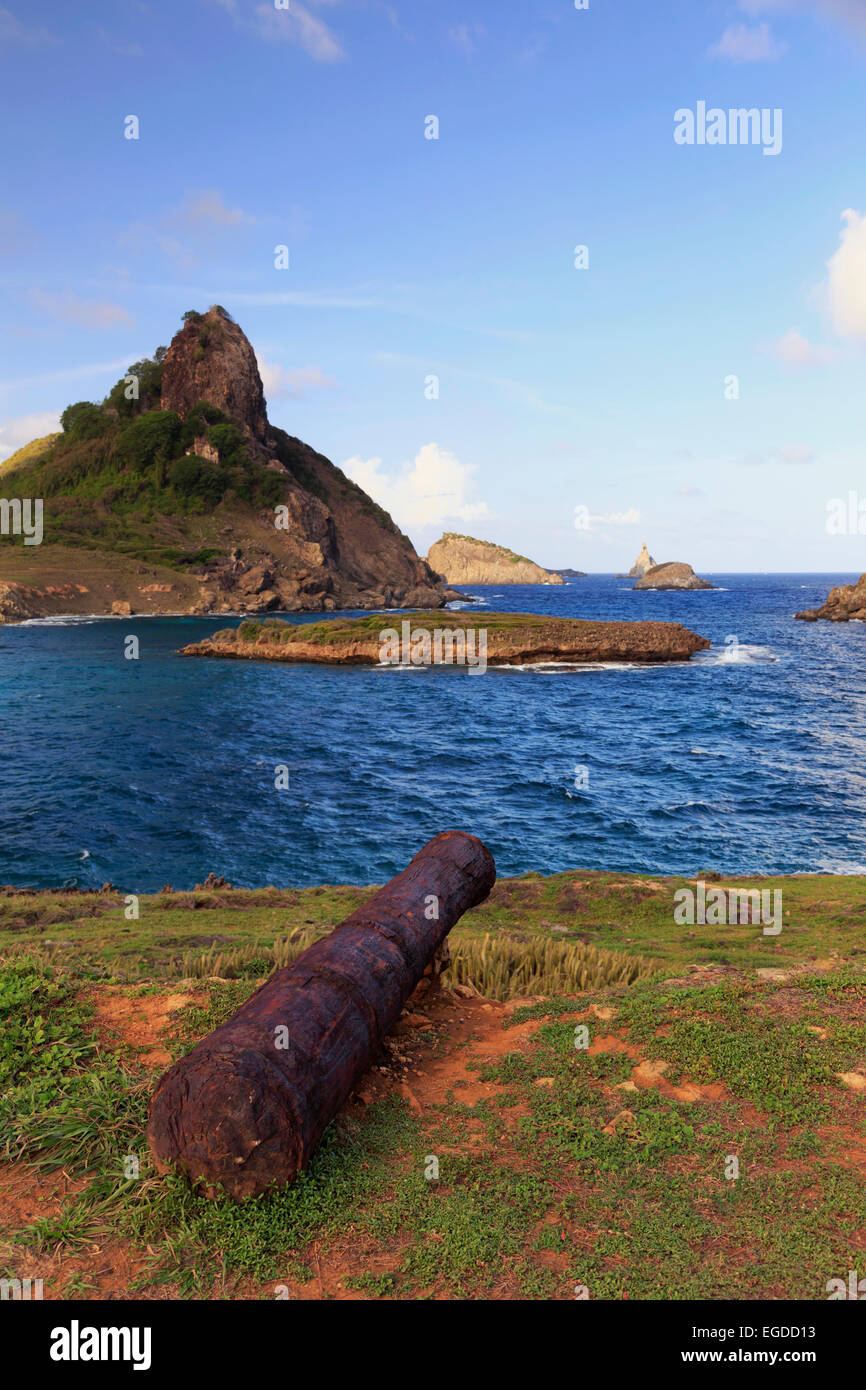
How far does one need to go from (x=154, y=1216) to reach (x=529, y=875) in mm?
12951

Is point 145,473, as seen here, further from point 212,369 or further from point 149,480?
point 212,369

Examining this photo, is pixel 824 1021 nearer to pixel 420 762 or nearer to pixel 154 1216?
pixel 154 1216

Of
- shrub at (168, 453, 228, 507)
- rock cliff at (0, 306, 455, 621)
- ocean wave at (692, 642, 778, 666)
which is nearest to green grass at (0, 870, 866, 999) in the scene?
ocean wave at (692, 642, 778, 666)

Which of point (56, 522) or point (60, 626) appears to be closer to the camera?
point (60, 626)

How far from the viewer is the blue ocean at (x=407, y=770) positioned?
2069cm

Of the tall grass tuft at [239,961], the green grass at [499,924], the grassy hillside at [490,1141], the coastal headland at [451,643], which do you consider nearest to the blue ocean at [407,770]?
the green grass at [499,924]

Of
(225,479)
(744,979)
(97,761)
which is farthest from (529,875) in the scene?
(225,479)

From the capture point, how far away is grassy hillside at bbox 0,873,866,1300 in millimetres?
4359

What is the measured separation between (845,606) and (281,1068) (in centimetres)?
11172

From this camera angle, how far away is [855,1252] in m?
4.39

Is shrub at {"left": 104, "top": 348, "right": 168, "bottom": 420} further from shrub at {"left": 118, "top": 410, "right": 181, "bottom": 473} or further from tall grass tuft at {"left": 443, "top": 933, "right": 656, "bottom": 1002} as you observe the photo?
tall grass tuft at {"left": 443, "top": 933, "right": 656, "bottom": 1002}

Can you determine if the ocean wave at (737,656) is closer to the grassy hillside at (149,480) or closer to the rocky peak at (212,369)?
the grassy hillside at (149,480)

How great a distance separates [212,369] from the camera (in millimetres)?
131875
